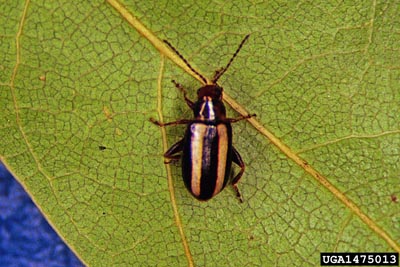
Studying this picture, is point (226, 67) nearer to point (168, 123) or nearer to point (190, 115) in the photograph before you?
point (190, 115)

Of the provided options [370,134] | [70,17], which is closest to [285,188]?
[370,134]

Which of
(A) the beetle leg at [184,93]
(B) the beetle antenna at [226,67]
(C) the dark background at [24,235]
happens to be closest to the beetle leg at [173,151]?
(A) the beetle leg at [184,93]

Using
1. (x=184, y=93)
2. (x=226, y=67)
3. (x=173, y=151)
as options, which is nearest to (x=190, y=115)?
(x=184, y=93)

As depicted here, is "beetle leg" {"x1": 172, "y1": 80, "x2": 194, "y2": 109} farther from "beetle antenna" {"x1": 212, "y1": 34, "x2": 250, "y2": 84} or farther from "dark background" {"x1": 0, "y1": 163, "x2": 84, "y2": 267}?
"dark background" {"x1": 0, "y1": 163, "x2": 84, "y2": 267}

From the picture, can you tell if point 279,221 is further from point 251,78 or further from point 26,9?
point 26,9

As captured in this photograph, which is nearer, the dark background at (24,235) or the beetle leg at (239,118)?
the beetle leg at (239,118)

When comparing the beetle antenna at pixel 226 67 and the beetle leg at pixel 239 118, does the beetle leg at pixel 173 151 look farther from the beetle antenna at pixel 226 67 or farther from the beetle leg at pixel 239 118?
the beetle antenna at pixel 226 67

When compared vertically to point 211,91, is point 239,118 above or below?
below
